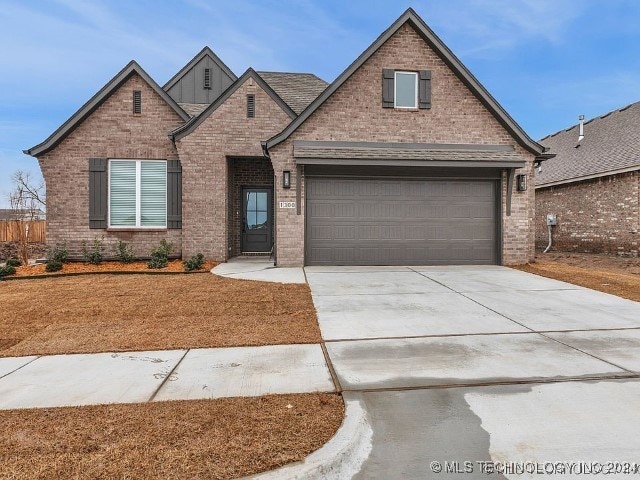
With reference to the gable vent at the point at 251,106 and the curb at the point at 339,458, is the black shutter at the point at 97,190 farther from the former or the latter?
the curb at the point at 339,458

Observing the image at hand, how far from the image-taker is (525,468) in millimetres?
2240

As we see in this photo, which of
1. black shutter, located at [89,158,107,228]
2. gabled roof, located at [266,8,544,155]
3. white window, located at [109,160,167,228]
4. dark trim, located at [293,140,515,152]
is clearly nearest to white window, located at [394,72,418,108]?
gabled roof, located at [266,8,544,155]

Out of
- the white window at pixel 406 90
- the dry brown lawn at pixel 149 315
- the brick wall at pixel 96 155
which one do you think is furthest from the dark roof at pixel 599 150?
the brick wall at pixel 96 155

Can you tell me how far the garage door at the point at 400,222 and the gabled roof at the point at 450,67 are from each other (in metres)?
1.51

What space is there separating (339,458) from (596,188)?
17.7m

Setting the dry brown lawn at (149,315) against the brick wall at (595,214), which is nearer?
the dry brown lawn at (149,315)

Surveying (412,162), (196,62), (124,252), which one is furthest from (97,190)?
(412,162)

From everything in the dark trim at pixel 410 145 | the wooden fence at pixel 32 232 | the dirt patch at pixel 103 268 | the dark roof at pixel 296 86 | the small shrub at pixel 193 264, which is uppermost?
the dark roof at pixel 296 86

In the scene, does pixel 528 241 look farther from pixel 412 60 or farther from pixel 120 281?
pixel 120 281

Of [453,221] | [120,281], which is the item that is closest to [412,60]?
[453,221]

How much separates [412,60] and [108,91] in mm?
9240

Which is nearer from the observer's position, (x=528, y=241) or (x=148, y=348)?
(x=148, y=348)

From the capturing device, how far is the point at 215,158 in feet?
39.0

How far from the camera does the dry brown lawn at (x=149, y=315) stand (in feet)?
14.8
